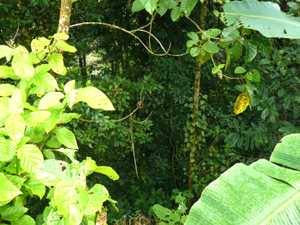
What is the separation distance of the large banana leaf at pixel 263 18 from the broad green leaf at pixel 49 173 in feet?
2.51

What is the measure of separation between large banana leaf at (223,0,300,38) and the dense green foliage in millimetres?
867

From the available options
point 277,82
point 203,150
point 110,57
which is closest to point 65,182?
point 277,82

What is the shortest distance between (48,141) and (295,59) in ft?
7.42

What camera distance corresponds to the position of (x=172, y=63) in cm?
291

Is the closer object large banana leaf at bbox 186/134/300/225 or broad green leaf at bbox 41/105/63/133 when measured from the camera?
large banana leaf at bbox 186/134/300/225

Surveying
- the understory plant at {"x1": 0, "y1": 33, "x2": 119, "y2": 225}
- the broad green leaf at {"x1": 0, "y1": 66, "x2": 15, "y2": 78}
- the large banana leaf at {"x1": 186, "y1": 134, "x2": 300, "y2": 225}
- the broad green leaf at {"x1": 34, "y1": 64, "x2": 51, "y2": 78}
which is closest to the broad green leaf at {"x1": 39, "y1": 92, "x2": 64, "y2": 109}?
the understory plant at {"x1": 0, "y1": 33, "x2": 119, "y2": 225}

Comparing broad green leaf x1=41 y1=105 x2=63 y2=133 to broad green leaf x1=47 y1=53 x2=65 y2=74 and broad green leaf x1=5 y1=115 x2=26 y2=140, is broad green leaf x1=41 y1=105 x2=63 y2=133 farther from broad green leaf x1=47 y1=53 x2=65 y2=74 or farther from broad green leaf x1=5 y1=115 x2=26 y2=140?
broad green leaf x1=47 y1=53 x2=65 y2=74

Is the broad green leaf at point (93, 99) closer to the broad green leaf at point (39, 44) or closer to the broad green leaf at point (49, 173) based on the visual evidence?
the broad green leaf at point (49, 173)

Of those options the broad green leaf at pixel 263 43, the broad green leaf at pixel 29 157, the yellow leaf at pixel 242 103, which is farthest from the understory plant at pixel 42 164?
the yellow leaf at pixel 242 103

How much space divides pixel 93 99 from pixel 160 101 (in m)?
2.26

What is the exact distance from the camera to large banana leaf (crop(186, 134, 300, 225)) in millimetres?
510

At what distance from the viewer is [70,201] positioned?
0.63 meters

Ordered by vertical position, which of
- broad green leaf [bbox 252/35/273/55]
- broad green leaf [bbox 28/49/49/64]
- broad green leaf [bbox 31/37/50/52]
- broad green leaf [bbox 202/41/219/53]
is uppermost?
broad green leaf [bbox 252/35/273/55]

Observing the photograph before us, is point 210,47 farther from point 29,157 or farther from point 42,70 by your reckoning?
point 29,157
